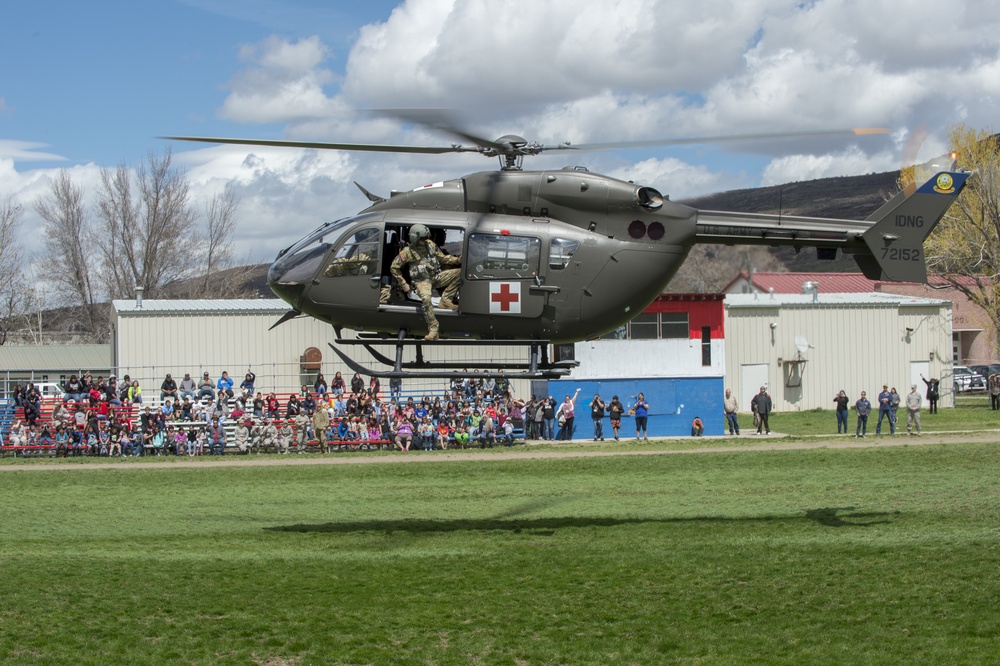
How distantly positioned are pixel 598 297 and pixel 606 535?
11.9 ft

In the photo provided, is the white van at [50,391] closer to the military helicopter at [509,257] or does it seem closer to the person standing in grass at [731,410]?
the person standing in grass at [731,410]

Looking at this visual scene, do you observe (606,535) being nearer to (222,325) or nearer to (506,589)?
(506,589)

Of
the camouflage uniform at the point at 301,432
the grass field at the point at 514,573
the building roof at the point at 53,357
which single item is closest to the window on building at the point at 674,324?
the camouflage uniform at the point at 301,432

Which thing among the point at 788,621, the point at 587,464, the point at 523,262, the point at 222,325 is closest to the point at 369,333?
the point at 523,262

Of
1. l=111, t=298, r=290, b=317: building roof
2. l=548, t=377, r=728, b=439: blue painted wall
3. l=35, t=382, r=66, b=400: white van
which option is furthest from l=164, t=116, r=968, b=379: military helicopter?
l=35, t=382, r=66, b=400: white van

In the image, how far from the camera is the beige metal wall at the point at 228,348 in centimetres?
3778

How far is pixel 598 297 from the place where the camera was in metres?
14.5

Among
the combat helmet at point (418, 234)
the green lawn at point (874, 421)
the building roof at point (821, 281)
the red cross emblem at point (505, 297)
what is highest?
the building roof at point (821, 281)

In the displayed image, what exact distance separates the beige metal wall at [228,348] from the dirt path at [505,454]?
7.95m

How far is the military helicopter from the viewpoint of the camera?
46.5ft

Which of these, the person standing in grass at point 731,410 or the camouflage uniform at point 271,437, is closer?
the camouflage uniform at point 271,437

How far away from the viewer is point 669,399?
115 feet

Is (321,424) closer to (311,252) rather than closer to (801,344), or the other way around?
(311,252)

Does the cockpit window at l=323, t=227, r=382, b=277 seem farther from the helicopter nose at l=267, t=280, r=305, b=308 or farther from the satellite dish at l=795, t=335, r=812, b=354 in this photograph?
the satellite dish at l=795, t=335, r=812, b=354
